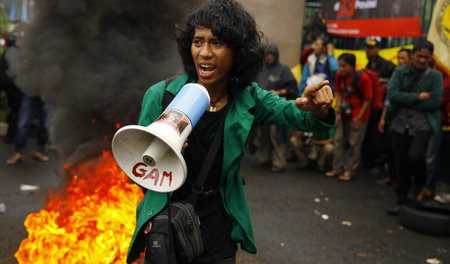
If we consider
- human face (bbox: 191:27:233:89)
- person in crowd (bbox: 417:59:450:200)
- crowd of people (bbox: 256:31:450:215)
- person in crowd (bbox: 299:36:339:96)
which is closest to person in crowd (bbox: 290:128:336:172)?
crowd of people (bbox: 256:31:450:215)

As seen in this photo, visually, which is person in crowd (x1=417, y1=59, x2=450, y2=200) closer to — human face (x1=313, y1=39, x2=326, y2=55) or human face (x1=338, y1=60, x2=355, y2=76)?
human face (x1=338, y1=60, x2=355, y2=76)

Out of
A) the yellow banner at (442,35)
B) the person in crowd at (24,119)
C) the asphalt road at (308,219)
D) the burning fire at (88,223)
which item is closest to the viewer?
Result: the burning fire at (88,223)

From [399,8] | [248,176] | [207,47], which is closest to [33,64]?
[207,47]

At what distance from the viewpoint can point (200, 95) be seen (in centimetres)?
193

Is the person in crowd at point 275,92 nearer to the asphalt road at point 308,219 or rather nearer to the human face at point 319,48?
the asphalt road at point 308,219

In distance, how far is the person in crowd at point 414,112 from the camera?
5.39 meters

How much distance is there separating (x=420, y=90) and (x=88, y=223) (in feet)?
14.3

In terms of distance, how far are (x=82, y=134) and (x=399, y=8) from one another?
21.3 feet

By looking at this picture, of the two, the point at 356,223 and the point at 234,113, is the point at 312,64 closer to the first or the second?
the point at 356,223

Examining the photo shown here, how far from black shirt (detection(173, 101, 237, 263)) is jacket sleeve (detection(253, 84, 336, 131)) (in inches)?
8.7

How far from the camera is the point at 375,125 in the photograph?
311 inches

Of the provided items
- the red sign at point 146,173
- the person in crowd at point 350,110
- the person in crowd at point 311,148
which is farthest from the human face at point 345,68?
the red sign at point 146,173

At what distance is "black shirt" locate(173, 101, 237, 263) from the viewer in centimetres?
217

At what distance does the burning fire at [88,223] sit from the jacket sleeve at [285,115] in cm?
162
